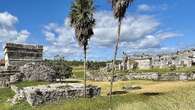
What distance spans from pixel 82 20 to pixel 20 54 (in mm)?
24111

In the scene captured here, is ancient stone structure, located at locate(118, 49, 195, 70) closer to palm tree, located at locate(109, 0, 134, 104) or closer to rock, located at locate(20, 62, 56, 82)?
rock, located at locate(20, 62, 56, 82)

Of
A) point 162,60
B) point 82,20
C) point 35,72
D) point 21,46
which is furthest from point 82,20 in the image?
point 162,60

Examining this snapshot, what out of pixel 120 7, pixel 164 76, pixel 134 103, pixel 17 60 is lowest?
pixel 134 103

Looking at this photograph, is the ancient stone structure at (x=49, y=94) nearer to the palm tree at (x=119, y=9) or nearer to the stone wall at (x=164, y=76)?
the palm tree at (x=119, y=9)

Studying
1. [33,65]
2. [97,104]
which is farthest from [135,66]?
[97,104]

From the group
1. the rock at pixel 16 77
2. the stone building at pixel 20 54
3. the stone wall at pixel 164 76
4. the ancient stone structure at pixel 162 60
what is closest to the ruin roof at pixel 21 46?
the stone building at pixel 20 54

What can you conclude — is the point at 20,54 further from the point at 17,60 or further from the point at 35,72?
the point at 35,72

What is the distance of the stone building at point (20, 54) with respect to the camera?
51.1 metres

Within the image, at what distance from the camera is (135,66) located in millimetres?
80250

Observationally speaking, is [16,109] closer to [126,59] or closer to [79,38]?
[79,38]

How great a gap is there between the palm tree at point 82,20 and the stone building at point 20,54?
21.0 metres

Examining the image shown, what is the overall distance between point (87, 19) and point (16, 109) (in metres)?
9.45

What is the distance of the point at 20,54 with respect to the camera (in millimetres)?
52188

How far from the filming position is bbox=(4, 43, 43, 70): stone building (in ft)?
168
